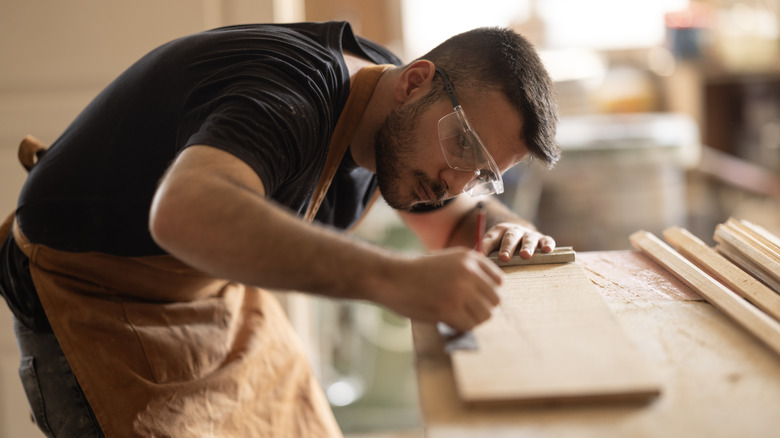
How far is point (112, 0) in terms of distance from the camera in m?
2.26

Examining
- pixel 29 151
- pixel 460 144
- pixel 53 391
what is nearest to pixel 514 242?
pixel 460 144

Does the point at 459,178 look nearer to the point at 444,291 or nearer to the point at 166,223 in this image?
the point at 444,291

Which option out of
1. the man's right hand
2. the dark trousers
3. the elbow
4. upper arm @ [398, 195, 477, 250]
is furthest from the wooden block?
the dark trousers

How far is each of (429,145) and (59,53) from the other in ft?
5.27

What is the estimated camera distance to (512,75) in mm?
1290

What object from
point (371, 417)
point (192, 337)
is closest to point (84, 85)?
point (192, 337)

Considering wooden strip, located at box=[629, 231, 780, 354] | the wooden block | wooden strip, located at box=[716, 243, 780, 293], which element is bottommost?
wooden strip, located at box=[716, 243, 780, 293]

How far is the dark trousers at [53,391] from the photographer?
1265mm

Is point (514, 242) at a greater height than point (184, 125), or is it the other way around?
point (184, 125)

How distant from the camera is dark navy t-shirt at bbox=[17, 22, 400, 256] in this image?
3.32ft

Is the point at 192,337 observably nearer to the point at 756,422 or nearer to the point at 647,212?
the point at 756,422

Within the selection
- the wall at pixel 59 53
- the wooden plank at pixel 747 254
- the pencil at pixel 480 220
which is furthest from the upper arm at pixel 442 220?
the wall at pixel 59 53

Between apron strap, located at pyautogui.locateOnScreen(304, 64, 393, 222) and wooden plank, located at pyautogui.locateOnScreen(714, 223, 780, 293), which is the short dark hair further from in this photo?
wooden plank, located at pyautogui.locateOnScreen(714, 223, 780, 293)

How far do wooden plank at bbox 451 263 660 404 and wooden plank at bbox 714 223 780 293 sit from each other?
365 mm
